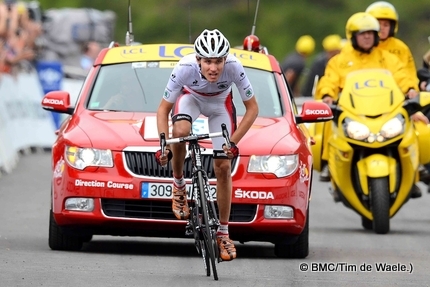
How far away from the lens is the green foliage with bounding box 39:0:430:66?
5375cm

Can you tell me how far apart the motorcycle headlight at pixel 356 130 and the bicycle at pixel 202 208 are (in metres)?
3.82

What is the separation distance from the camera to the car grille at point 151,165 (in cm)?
1147

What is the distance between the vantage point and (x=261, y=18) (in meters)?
55.1

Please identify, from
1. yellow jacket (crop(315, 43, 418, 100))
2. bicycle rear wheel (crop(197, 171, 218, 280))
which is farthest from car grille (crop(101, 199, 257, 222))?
yellow jacket (crop(315, 43, 418, 100))

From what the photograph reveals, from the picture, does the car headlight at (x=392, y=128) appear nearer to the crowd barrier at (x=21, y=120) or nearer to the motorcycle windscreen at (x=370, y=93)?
the motorcycle windscreen at (x=370, y=93)

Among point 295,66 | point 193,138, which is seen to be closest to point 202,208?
point 193,138

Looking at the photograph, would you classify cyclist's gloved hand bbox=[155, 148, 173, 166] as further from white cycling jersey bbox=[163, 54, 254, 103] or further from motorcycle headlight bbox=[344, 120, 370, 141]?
motorcycle headlight bbox=[344, 120, 370, 141]

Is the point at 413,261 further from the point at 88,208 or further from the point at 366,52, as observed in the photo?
the point at 366,52

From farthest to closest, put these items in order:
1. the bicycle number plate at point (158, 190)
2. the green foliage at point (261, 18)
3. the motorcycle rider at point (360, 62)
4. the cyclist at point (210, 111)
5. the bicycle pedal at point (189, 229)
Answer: the green foliage at point (261, 18)
the motorcycle rider at point (360, 62)
the bicycle number plate at point (158, 190)
the bicycle pedal at point (189, 229)
the cyclist at point (210, 111)

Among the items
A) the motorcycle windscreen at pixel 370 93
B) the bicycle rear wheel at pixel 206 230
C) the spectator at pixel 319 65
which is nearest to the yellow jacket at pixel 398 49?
the motorcycle windscreen at pixel 370 93

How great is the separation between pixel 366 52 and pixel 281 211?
4200mm

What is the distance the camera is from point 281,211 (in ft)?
38.1

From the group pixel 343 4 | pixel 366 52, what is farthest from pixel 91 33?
pixel 366 52

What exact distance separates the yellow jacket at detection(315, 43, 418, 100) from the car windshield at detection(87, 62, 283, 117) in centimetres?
231
